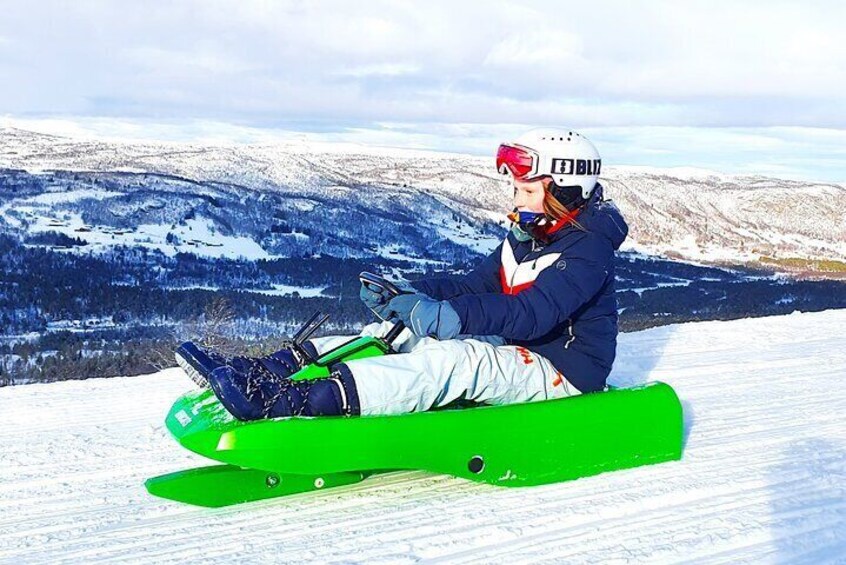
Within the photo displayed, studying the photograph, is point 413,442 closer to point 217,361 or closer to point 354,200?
point 217,361

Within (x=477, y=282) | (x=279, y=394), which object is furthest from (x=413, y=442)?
(x=477, y=282)

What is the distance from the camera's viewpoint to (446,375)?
4.09 meters

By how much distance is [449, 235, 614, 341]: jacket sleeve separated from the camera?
13.1 ft

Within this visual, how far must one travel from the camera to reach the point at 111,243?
306ft

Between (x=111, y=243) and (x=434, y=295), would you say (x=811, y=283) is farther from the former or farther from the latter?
(x=434, y=295)

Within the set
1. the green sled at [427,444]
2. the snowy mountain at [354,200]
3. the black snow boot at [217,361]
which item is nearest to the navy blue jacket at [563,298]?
the green sled at [427,444]

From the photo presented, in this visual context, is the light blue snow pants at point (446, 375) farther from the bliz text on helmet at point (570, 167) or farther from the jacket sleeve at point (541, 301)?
the bliz text on helmet at point (570, 167)

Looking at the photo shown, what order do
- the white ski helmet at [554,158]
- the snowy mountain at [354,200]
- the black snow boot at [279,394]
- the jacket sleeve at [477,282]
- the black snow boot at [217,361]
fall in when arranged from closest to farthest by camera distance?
the black snow boot at [279,394]
the black snow boot at [217,361]
the white ski helmet at [554,158]
the jacket sleeve at [477,282]
the snowy mountain at [354,200]

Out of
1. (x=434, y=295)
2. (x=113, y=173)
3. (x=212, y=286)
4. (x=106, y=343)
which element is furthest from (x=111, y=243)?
(x=434, y=295)

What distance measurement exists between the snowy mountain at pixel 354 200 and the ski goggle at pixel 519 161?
315 ft

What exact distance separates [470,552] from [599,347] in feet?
5.21

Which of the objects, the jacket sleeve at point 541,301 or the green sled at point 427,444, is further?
Answer: the jacket sleeve at point 541,301

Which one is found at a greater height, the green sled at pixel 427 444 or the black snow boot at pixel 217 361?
the black snow boot at pixel 217 361

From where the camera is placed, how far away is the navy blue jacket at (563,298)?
4.06 m
